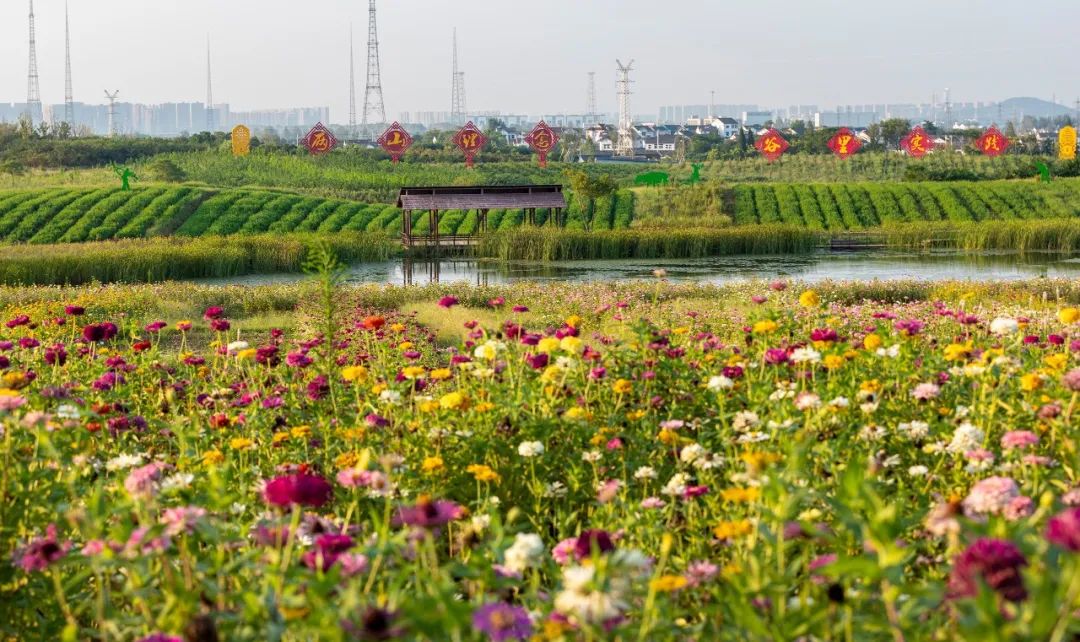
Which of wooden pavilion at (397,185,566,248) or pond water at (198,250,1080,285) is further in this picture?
wooden pavilion at (397,185,566,248)

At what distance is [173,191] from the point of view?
122 feet

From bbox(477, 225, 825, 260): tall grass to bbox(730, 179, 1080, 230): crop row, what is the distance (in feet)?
24.7

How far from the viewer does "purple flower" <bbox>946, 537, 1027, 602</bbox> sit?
1880 millimetres

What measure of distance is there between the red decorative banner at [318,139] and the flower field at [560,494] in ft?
134

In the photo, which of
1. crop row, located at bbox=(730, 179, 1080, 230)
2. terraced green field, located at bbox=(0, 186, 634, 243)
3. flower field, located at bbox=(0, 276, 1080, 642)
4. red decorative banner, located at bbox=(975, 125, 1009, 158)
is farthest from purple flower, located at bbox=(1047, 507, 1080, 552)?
red decorative banner, located at bbox=(975, 125, 1009, 158)

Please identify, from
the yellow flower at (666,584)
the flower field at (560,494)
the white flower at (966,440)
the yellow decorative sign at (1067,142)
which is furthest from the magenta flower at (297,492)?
the yellow decorative sign at (1067,142)

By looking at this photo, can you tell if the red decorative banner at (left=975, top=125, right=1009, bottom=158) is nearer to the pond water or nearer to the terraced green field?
the terraced green field

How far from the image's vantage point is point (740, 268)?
2480cm

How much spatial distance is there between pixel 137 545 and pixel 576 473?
203cm

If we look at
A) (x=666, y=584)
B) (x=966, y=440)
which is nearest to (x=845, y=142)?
(x=966, y=440)

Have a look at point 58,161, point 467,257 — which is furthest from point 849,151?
point 58,161

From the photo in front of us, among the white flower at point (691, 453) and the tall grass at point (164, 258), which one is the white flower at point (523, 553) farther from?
the tall grass at point (164, 258)

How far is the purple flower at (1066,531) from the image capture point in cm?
169

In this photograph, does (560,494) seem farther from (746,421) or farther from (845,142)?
(845,142)
